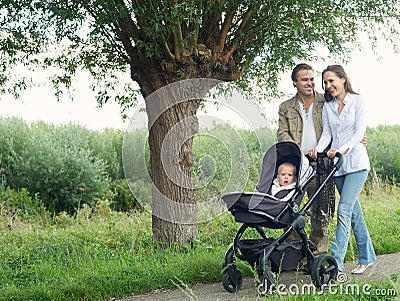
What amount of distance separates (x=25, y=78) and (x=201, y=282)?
4108 millimetres

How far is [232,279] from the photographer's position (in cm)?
551

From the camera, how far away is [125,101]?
332 inches

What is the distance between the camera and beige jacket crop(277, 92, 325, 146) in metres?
6.25

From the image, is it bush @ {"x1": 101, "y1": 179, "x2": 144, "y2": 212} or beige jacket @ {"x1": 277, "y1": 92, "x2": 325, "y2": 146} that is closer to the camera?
beige jacket @ {"x1": 277, "y1": 92, "x2": 325, "y2": 146}

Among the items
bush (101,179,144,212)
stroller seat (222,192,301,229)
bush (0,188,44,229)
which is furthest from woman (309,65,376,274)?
bush (101,179,144,212)

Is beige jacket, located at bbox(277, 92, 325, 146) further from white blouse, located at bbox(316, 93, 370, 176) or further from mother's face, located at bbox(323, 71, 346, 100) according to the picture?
mother's face, located at bbox(323, 71, 346, 100)

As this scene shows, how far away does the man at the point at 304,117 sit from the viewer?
6.21 m

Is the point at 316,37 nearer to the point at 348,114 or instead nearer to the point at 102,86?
the point at 348,114

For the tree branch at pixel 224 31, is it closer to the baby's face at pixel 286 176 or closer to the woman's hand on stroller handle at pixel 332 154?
the woman's hand on stroller handle at pixel 332 154

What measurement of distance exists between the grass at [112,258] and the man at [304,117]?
2.74 feet

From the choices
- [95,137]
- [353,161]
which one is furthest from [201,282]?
[95,137]

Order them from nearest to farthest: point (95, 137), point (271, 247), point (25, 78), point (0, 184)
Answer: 1. point (271, 247)
2. point (25, 78)
3. point (0, 184)
4. point (95, 137)

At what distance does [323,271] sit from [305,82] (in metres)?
1.95

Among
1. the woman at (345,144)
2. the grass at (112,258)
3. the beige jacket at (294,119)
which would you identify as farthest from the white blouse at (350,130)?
the grass at (112,258)
